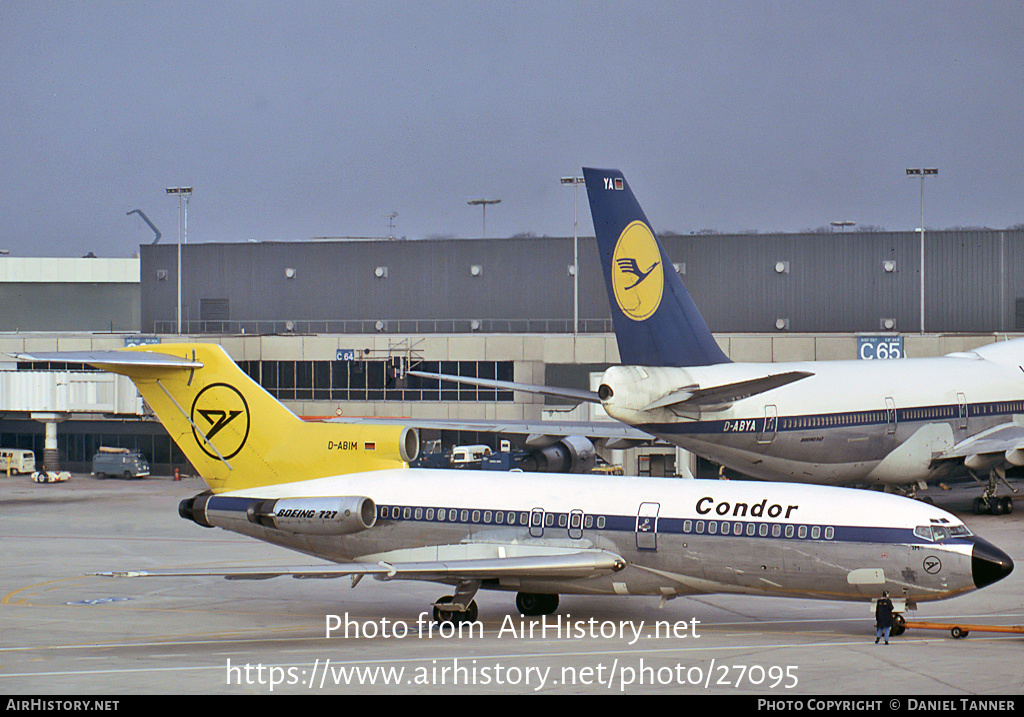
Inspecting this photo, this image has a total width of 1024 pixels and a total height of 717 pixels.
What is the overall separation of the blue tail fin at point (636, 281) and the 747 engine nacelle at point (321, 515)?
1322 centimetres

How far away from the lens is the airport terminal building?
232 feet

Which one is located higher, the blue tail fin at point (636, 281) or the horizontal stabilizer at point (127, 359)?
the blue tail fin at point (636, 281)

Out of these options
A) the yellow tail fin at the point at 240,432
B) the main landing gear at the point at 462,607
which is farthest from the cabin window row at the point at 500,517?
the yellow tail fin at the point at 240,432

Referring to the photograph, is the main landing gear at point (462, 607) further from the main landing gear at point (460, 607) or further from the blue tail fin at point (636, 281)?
the blue tail fin at point (636, 281)

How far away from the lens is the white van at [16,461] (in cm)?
7694

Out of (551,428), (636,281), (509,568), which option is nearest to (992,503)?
(551,428)

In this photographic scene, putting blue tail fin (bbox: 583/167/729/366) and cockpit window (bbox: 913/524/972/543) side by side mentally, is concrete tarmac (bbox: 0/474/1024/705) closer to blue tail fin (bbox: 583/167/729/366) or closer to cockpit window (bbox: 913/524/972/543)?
cockpit window (bbox: 913/524/972/543)

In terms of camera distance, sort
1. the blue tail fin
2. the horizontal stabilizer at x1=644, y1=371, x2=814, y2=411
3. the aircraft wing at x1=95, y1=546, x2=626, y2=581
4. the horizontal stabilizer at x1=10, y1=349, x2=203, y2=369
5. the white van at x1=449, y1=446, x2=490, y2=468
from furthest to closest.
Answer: the white van at x1=449, y1=446, x2=490, y2=468 < the blue tail fin < the horizontal stabilizer at x1=644, y1=371, x2=814, y2=411 < the horizontal stabilizer at x1=10, y1=349, x2=203, y2=369 < the aircraft wing at x1=95, y1=546, x2=626, y2=581

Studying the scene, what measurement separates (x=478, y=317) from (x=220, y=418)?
159 ft

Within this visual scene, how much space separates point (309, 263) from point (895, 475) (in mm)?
48333

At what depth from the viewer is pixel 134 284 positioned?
121 metres

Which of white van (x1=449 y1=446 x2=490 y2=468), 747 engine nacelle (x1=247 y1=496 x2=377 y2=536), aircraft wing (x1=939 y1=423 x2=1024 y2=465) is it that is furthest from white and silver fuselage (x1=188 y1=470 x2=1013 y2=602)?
white van (x1=449 y1=446 x2=490 y2=468)

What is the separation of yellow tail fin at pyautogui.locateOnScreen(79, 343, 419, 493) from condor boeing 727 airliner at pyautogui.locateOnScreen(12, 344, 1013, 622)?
40 millimetres

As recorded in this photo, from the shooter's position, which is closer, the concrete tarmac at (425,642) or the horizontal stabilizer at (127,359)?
the concrete tarmac at (425,642)
